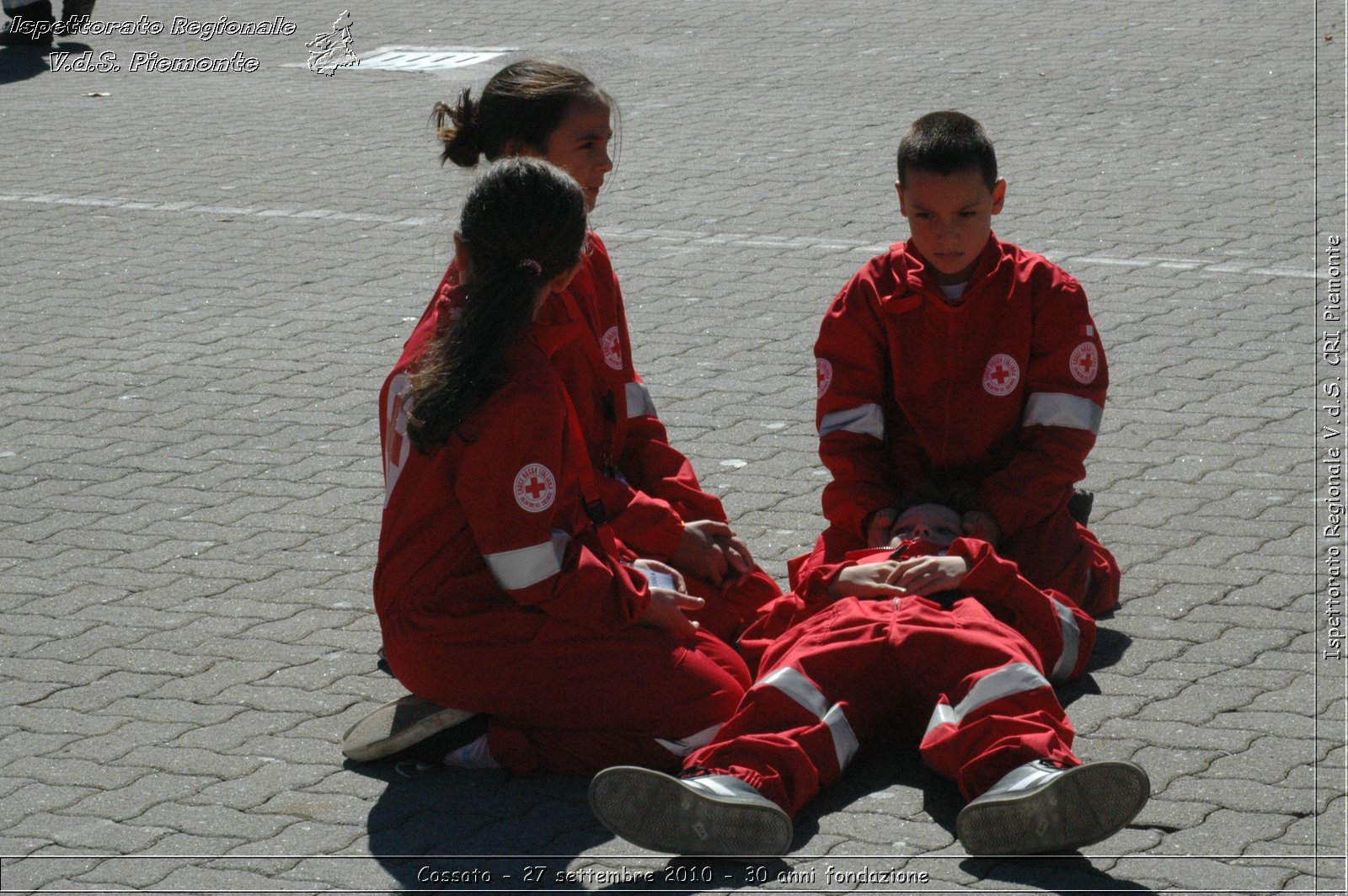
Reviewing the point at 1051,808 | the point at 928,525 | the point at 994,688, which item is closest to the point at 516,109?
the point at 928,525

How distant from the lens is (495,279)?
3.25 meters

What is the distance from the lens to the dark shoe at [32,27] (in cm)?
1353

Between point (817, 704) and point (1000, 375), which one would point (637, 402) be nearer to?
point (1000, 375)

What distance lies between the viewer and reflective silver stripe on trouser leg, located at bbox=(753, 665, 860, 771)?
3.21m

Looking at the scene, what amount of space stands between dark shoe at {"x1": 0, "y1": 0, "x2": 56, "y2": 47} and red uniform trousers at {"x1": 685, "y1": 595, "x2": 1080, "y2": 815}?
12063 millimetres

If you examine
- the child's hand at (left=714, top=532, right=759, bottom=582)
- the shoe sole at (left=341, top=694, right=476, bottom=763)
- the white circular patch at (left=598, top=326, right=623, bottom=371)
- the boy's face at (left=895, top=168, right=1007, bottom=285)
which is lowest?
the shoe sole at (left=341, top=694, right=476, bottom=763)

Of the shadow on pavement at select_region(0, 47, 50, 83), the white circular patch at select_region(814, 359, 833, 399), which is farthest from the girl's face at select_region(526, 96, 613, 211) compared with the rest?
the shadow on pavement at select_region(0, 47, 50, 83)

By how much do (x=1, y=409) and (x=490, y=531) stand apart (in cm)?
337

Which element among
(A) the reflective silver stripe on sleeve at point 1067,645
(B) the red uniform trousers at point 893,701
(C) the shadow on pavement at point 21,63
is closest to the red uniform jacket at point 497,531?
(B) the red uniform trousers at point 893,701

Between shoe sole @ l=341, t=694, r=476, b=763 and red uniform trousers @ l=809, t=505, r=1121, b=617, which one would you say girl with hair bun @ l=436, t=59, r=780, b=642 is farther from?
shoe sole @ l=341, t=694, r=476, b=763

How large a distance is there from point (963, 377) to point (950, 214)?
0.38 metres

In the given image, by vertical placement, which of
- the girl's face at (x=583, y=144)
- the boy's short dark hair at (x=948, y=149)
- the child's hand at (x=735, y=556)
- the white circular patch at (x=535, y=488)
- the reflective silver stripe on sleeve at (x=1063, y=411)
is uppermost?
the girl's face at (x=583, y=144)

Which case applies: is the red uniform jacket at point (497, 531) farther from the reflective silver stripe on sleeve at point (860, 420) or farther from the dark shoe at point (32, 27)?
the dark shoe at point (32, 27)

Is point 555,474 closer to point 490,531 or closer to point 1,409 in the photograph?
point 490,531
